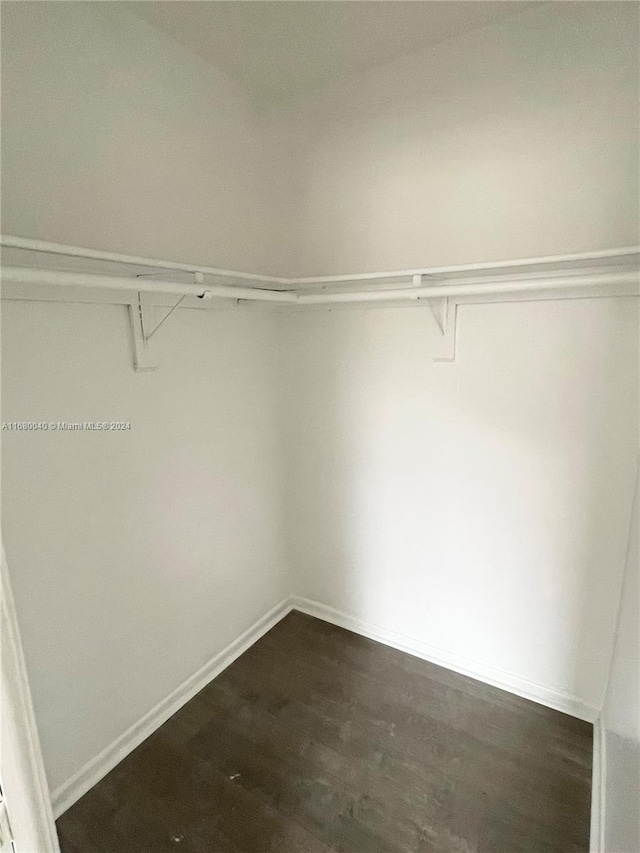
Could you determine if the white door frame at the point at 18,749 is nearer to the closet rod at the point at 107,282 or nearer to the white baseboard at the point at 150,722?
the white baseboard at the point at 150,722

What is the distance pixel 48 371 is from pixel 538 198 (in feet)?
5.46

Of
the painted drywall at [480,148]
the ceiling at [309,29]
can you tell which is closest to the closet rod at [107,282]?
the painted drywall at [480,148]

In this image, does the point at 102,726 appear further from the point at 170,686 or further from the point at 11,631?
the point at 11,631

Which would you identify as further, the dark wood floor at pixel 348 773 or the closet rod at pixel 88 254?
the dark wood floor at pixel 348 773

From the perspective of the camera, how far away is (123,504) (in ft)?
5.23

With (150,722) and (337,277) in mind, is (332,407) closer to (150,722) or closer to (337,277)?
(337,277)

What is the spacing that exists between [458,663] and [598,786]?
2.07ft

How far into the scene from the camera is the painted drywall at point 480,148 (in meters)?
1.45

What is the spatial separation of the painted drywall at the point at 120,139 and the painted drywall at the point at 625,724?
1789 mm

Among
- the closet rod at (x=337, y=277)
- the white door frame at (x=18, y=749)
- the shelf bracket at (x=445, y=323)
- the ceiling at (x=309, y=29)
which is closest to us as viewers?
the white door frame at (x=18, y=749)

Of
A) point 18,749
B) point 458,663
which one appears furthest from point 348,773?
point 18,749

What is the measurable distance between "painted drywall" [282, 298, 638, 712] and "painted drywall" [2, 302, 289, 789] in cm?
36

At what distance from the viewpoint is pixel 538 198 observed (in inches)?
62.5

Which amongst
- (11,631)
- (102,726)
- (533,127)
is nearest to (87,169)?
(11,631)
